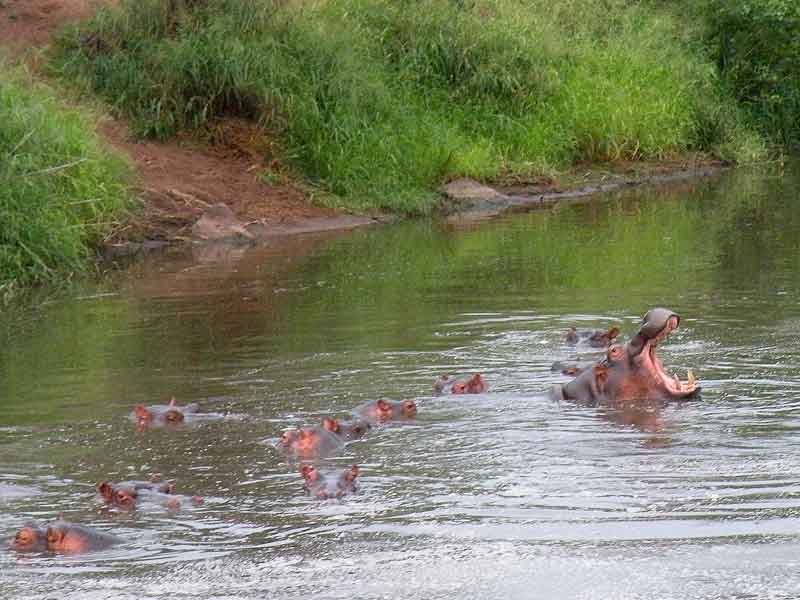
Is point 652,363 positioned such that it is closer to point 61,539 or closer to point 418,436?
point 418,436

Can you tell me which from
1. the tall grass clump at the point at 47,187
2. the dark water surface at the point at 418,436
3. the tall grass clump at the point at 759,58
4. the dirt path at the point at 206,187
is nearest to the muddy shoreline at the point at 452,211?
the dirt path at the point at 206,187

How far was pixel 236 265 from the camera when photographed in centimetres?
1553

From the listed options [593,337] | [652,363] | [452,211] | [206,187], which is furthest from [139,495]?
[452,211]

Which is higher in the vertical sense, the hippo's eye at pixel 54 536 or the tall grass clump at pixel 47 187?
the hippo's eye at pixel 54 536

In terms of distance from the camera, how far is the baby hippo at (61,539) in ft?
21.3

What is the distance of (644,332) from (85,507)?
3.06 metres

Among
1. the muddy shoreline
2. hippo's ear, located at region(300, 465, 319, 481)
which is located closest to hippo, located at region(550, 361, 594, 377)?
hippo's ear, located at region(300, 465, 319, 481)

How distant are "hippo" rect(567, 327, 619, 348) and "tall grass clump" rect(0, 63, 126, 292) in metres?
5.33

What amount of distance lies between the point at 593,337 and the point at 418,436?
99.3 inches

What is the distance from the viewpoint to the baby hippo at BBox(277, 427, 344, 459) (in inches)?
309

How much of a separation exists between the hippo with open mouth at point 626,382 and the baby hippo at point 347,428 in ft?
4.05

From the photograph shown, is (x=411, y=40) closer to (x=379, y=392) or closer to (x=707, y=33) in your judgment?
(x=707, y=33)

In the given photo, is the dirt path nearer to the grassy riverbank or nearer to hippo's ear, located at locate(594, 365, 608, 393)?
the grassy riverbank

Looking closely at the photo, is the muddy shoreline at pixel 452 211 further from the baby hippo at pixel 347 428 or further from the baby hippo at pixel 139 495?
the baby hippo at pixel 139 495
